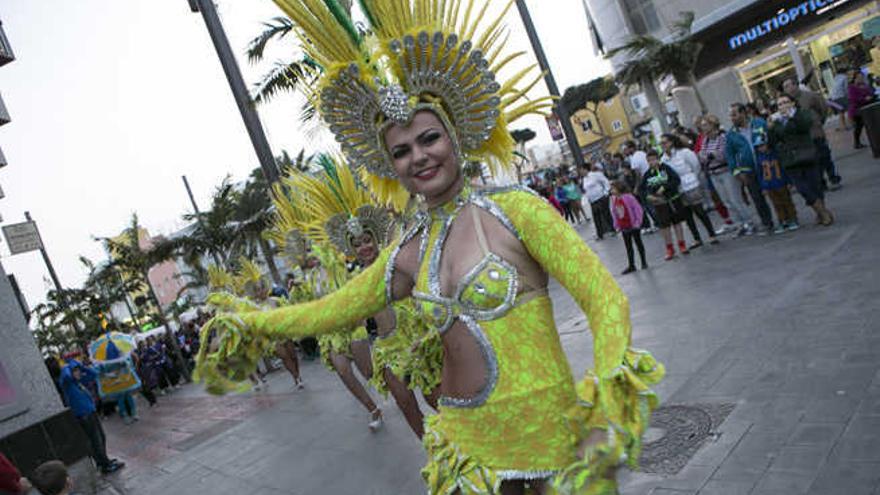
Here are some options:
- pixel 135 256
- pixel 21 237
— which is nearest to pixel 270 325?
pixel 21 237

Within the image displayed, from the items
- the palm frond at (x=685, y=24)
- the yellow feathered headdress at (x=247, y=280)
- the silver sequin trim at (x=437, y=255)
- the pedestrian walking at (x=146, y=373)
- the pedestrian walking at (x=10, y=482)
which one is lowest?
the pedestrian walking at (x=146, y=373)

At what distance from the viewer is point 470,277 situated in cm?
197

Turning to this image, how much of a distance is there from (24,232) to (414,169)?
1052cm

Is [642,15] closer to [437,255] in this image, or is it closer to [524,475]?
[437,255]

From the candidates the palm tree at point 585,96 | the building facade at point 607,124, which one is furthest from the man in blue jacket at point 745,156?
the building facade at point 607,124

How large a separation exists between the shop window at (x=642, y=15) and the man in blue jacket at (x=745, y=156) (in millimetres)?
20975

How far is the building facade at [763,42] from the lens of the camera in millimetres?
20641

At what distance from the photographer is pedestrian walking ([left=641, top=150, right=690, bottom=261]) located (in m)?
9.19

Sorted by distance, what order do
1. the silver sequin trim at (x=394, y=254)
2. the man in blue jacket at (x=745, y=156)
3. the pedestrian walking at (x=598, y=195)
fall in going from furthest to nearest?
the pedestrian walking at (x=598, y=195) → the man in blue jacket at (x=745, y=156) → the silver sequin trim at (x=394, y=254)

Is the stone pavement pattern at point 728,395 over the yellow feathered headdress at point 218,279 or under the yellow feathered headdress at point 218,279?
under

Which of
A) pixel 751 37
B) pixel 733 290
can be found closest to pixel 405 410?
pixel 733 290

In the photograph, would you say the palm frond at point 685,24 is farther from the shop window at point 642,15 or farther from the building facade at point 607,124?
the building facade at point 607,124

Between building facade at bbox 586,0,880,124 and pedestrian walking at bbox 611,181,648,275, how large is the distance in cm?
1277

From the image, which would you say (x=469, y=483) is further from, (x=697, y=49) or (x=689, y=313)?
(x=697, y=49)
